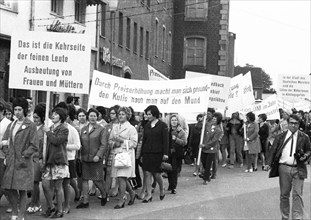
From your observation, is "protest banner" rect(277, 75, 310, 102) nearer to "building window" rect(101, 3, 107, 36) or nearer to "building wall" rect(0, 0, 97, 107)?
"building window" rect(101, 3, 107, 36)

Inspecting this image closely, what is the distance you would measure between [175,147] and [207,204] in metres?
2.19

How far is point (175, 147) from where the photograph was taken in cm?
1383

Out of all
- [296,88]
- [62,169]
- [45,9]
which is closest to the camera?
[62,169]

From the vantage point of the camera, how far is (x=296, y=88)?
31375 mm

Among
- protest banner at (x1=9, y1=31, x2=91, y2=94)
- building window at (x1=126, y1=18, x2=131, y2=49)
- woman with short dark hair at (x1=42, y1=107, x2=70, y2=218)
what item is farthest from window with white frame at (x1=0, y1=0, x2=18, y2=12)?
building window at (x1=126, y1=18, x2=131, y2=49)

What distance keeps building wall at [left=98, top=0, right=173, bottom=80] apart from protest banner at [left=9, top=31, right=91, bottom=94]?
17417 mm

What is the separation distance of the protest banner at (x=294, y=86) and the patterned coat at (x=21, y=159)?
23.0m

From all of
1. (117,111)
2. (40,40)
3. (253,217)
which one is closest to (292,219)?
(253,217)

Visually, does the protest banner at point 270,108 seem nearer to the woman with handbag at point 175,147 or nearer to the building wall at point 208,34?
the woman with handbag at point 175,147

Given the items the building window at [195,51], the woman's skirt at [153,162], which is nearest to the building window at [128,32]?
the building window at [195,51]

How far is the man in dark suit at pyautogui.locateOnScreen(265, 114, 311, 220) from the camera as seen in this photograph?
33.6ft

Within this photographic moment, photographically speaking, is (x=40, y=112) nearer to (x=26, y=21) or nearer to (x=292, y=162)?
(x=292, y=162)

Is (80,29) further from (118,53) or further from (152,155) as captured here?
(152,155)

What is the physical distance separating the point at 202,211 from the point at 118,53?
2186cm
